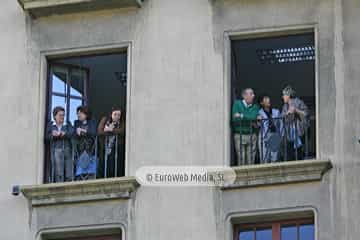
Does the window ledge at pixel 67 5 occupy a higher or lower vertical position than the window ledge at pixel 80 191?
higher

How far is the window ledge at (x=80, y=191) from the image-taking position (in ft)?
117

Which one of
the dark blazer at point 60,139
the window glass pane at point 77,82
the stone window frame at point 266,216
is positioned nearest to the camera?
the stone window frame at point 266,216

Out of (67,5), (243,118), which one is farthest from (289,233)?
(67,5)

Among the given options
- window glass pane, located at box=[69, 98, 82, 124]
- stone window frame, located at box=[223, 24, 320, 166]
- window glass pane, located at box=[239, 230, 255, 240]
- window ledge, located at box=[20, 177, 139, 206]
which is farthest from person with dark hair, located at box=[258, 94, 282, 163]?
window glass pane, located at box=[69, 98, 82, 124]

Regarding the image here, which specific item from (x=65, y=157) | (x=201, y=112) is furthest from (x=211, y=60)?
(x=65, y=157)

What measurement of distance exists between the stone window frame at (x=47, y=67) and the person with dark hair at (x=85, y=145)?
0.71 metres

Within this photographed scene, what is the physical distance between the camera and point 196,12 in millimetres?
37125

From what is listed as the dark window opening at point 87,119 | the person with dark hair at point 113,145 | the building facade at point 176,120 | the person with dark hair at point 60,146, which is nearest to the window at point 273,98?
the building facade at point 176,120

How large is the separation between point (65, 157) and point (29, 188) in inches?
47.7

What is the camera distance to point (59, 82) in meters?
37.8

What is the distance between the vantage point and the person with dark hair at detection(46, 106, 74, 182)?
36.8 metres

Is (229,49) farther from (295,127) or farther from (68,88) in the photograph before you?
(68,88)

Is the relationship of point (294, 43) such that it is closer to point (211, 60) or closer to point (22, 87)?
point (211, 60)

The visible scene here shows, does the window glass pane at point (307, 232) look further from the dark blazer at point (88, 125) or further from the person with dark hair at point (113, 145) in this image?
the dark blazer at point (88, 125)
